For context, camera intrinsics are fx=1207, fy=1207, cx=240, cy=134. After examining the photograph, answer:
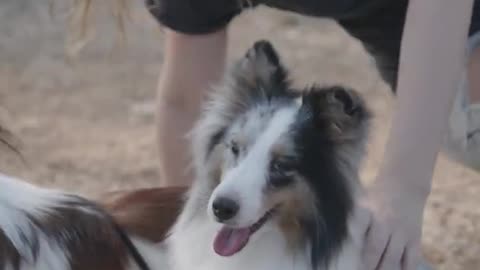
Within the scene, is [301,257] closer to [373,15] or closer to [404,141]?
[404,141]

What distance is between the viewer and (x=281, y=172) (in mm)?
1628

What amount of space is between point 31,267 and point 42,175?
1.16m

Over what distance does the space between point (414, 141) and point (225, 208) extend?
0.97 ft

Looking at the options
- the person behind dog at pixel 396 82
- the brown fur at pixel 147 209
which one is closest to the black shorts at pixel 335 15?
the person behind dog at pixel 396 82

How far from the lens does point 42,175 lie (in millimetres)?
2875

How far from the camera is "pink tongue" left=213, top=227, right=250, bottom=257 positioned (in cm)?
169

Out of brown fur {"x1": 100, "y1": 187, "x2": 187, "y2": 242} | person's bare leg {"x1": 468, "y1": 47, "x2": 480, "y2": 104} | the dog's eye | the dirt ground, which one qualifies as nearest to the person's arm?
the dog's eye

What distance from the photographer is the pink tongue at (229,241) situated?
1688 millimetres

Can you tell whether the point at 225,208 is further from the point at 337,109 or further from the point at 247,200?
the point at 337,109

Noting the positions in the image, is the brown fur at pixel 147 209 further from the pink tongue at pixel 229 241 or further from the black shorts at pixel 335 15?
the black shorts at pixel 335 15

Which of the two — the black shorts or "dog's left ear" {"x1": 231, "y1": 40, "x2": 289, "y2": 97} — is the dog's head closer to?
"dog's left ear" {"x1": 231, "y1": 40, "x2": 289, "y2": 97}

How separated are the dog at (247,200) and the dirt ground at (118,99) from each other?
894 mm

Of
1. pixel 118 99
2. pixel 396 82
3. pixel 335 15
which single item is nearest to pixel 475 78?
pixel 396 82

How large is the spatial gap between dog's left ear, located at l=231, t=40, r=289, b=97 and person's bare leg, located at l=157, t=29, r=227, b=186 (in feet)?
1.44
